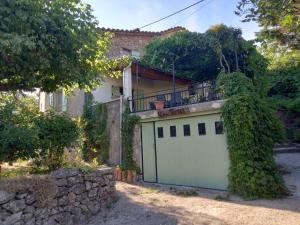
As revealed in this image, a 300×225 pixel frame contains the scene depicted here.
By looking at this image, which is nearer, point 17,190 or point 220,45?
point 17,190

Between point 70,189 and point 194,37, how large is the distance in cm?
1148

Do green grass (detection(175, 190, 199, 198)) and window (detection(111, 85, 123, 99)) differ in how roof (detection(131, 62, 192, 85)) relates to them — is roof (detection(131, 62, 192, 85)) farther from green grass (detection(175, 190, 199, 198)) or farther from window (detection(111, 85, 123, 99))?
green grass (detection(175, 190, 199, 198))

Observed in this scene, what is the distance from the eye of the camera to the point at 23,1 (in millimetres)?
6594

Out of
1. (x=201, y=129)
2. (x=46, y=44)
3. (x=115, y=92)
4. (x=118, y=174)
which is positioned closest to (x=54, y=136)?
(x=46, y=44)

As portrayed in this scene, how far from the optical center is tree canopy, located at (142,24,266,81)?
14.8 meters

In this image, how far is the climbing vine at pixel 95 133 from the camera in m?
13.8

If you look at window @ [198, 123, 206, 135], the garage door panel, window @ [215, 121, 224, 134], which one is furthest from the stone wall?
window @ [215, 121, 224, 134]

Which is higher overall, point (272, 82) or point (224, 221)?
point (272, 82)

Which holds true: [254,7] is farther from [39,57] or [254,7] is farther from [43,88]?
[43,88]

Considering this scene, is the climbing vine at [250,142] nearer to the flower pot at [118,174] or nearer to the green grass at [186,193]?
the green grass at [186,193]

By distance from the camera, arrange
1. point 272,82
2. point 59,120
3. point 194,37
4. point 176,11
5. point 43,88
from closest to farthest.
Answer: point 59,120 → point 43,88 → point 176,11 → point 194,37 → point 272,82

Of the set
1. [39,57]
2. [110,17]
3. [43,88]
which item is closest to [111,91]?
[110,17]

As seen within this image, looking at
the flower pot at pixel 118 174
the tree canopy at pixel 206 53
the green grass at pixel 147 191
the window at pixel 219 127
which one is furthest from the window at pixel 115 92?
the window at pixel 219 127

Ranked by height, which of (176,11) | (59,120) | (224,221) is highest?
(176,11)
